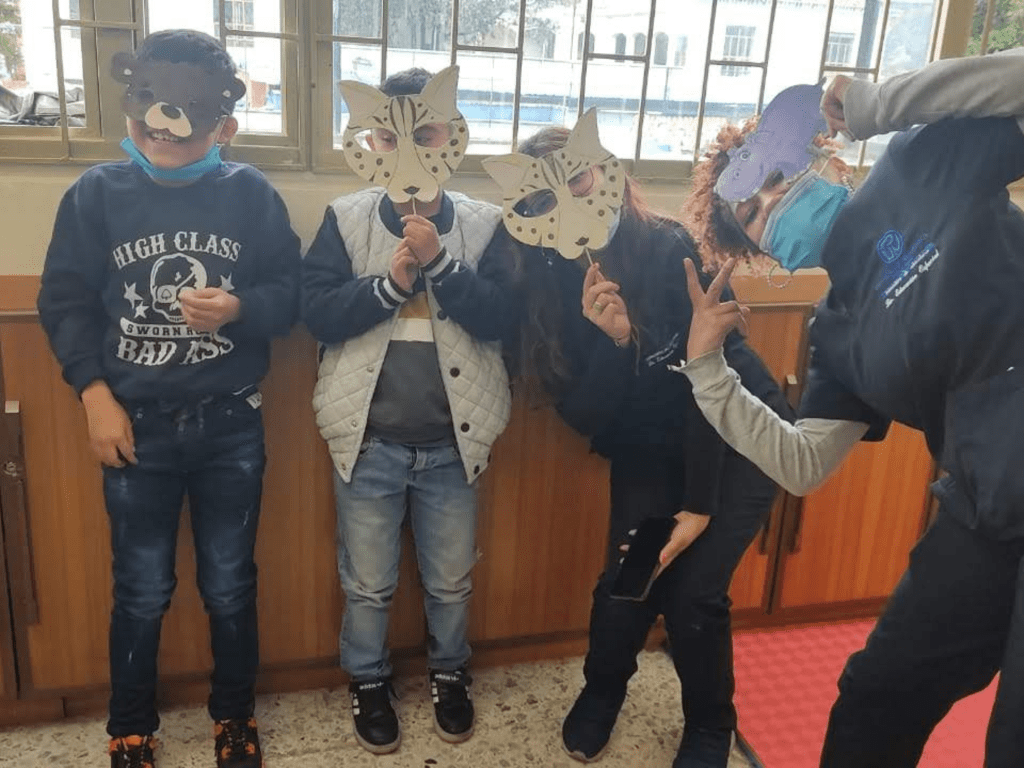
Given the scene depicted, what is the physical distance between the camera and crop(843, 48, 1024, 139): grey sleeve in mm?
1014

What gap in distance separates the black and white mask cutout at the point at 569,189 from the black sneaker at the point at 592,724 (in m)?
0.92

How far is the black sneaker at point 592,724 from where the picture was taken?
185cm

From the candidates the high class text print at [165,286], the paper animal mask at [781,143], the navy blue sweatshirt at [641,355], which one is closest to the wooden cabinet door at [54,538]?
the high class text print at [165,286]

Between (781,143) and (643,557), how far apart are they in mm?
769

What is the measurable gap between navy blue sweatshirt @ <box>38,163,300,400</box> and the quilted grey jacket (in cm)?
14

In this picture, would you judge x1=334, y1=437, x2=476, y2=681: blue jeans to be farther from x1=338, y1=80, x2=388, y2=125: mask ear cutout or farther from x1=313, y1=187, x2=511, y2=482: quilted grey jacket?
x1=338, y1=80, x2=388, y2=125: mask ear cutout

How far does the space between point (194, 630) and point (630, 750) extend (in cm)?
93

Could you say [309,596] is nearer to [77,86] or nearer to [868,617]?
[77,86]

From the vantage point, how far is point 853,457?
7.32 feet

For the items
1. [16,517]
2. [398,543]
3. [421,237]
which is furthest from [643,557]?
[16,517]

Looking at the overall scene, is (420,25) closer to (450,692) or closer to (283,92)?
(283,92)

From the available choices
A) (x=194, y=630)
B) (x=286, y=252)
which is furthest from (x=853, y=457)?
(x=194, y=630)

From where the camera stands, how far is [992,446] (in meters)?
1.08

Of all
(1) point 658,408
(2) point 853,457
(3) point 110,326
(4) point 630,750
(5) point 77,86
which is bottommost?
(4) point 630,750
